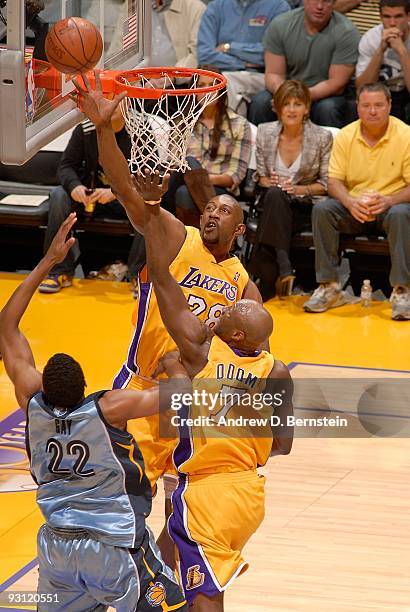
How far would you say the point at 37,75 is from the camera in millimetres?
5613

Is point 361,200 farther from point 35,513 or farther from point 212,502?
point 212,502

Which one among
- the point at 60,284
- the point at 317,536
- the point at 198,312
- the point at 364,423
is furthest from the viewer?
the point at 60,284

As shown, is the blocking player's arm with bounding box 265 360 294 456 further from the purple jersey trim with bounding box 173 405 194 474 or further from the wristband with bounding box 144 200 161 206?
the wristband with bounding box 144 200 161 206

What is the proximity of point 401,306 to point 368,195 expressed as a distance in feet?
3.17

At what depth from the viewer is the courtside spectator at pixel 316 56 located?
10.7 m

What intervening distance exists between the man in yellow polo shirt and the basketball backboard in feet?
10.5

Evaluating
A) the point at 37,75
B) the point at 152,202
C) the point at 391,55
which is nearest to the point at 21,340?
the point at 152,202

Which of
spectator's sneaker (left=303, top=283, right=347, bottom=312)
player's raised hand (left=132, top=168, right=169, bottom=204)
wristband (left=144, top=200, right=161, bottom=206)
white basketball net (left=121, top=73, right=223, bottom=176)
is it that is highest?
player's raised hand (left=132, top=168, right=169, bottom=204)

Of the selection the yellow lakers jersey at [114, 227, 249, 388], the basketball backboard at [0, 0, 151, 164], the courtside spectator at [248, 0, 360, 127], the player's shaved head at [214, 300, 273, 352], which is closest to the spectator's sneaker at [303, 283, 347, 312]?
the courtside spectator at [248, 0, 360, 127]

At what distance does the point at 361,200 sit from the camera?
31.7 feet

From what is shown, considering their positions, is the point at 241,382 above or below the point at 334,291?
above

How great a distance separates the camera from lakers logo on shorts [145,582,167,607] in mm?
4172

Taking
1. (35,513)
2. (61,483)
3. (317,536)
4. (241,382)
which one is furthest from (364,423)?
(61,483)

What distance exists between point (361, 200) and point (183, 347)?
5391 mm
